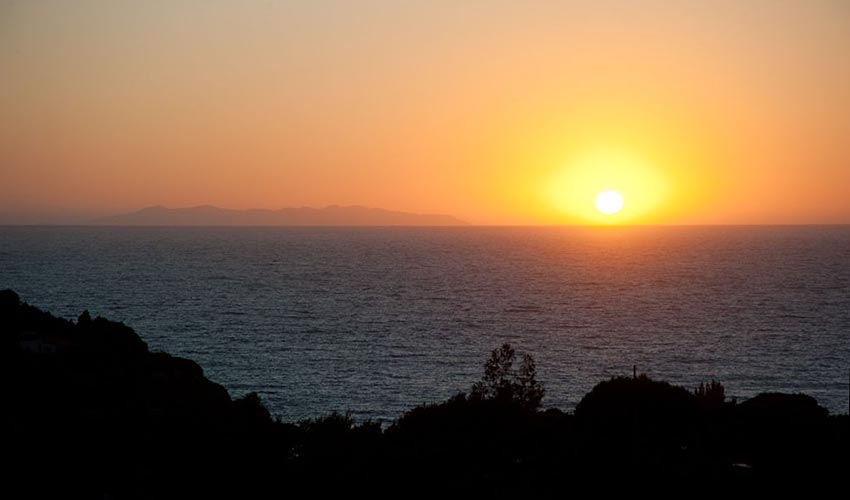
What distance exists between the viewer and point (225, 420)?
112 ft

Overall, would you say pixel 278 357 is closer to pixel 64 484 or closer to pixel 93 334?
pixel 93 334

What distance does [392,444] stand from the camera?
31.6 m

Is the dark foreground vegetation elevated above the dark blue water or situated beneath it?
elevated above

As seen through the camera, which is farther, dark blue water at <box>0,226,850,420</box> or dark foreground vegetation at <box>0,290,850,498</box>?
dark blue water at <box>0,226,850,420</box>

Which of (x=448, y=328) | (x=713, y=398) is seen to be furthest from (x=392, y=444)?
(x=448, y=328)

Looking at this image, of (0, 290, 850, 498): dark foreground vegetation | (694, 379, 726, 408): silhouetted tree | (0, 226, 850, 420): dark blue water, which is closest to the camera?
(0, 290, 850, 498): dark foreground vegetation

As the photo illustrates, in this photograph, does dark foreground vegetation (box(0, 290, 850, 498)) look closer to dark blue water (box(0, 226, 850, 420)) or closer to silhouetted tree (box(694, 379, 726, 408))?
silhouetted tree (box(694, 379, 726, 408))

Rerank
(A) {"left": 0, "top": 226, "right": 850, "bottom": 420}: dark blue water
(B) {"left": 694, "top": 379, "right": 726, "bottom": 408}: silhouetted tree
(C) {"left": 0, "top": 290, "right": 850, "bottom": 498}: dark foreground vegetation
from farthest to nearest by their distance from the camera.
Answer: (A) {"left": 0, "top": 226, "right": 850, "bottom": 420}: dark blue water < (B) {"left": 694, "top": 379, "right": 726, "bottom": 408}: silhouetted tree < (C) {"left": 0, "top": 290, "right": 850, "bottom": 498}: dark foreground vegetation

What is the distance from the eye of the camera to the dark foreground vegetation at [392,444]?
25.7m

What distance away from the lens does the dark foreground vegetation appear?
2570cm

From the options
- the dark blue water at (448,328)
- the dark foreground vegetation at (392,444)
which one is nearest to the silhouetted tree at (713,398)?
the dark foreground vegetation at (392,444)

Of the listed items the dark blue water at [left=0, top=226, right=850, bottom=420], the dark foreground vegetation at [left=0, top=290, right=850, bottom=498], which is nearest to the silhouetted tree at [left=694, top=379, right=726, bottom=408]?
the dark foreground vegetation at [left=0, top=290, right=850, bottom=498]

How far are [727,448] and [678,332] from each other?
82298 millimetres

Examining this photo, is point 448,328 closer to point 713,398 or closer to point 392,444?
point 713,398
